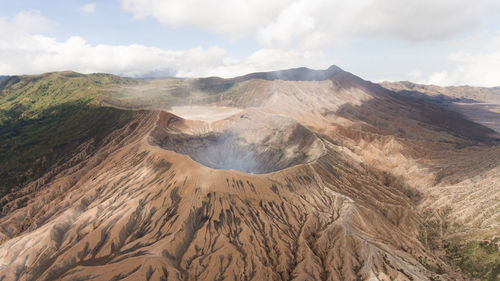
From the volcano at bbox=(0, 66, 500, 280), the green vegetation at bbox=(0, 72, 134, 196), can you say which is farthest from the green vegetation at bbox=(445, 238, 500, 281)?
the green vegetation at bbox=(0, 72, 134, 196)

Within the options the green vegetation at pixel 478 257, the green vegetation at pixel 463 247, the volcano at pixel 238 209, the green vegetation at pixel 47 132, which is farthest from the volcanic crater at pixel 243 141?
the green vegetation at pixel 478 257

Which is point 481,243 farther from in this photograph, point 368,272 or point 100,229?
point 100,229

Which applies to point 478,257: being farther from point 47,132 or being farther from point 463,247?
point 47,132

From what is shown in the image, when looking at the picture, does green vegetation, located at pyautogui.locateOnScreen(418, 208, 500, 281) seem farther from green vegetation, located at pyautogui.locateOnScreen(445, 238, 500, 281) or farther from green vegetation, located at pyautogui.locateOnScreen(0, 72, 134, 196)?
green vegetation, located at pyautogui.locateOnScreen(0, 72, 134, 196)

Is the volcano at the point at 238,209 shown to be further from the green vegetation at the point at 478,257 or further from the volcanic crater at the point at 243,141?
the volcanic crater at the point at 243,141

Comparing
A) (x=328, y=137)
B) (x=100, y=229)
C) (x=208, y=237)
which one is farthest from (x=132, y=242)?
(x=328, y=137)

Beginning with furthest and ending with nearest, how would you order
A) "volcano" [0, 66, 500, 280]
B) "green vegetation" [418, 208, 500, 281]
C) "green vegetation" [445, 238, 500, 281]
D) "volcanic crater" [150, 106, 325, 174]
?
"volcanic crater" [150, 106, 325, 174]
"green vegetation" [418, 208, 500, 281]
"green vegetation" [445, 238, 500, 281]
"volcano" [0, 66, 500, 280]

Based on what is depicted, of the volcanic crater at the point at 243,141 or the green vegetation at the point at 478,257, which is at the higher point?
the volcanic crater at the point at 243,141

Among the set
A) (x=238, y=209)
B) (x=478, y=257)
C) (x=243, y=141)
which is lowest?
(x=478, y=257)

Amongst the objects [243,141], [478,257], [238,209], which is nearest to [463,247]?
[478,257]

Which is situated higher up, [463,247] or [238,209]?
[238,209]
